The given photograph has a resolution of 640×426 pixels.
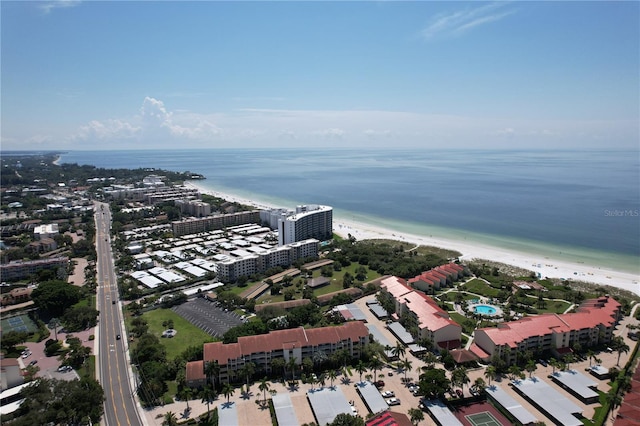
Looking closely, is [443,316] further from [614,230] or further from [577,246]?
[614,230]

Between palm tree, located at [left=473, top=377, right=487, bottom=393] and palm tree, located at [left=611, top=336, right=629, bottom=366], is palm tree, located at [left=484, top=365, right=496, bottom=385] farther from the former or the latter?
palm tree, located at [left=611, top=336, right=629, bottom=366]

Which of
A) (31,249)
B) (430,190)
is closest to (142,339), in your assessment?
(31,249)

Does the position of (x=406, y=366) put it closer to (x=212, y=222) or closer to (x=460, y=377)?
(x=460, y=377)

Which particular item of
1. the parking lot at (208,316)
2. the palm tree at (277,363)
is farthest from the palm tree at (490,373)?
the parking lot at (208,316)

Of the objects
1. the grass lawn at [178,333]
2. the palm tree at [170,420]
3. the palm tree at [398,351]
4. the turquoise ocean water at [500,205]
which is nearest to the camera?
the palm tree at [170,420]

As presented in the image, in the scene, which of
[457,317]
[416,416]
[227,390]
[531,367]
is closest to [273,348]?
[227,390]

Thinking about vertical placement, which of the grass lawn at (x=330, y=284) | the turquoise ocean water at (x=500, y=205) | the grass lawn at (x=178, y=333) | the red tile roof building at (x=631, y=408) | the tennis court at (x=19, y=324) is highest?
the turquoise ocean water at (x=500, y=205)

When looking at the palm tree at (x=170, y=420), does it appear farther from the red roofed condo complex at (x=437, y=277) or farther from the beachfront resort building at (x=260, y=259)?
the red roofed condo complex at (x=437, y=277)
